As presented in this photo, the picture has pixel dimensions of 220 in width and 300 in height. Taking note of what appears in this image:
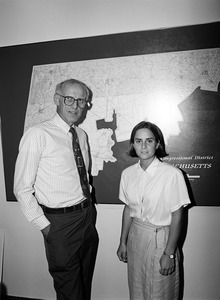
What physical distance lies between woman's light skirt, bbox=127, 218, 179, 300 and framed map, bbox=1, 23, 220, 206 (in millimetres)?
573

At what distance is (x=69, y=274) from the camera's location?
5.48ft

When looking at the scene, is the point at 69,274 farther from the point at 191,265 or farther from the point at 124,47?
the point at 124,47

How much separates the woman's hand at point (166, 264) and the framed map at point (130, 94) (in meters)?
0.66

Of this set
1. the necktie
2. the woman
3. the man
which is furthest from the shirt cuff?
the woman

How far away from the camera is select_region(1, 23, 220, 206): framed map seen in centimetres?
190

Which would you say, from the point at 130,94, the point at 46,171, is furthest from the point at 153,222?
the point at 130,94

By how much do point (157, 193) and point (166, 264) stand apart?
0.42m

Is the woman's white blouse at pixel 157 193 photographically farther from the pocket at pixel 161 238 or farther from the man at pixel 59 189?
the man at pixel 59 189

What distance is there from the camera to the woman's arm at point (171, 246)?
4.61 ft

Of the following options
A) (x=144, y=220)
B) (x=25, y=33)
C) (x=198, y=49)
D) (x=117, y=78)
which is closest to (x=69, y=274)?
(x=144, y=220)

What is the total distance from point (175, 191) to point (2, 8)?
2346mm

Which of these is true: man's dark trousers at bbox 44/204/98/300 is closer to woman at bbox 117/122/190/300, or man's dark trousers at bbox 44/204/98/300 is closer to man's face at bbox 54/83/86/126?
woman at bbox 117/122/190/300

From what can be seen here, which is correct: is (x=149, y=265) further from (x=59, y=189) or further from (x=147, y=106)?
(x=147, y=106)

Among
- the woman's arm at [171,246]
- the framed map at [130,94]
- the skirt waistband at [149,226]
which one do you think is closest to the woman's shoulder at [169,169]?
the woman's arm at [171,246]
